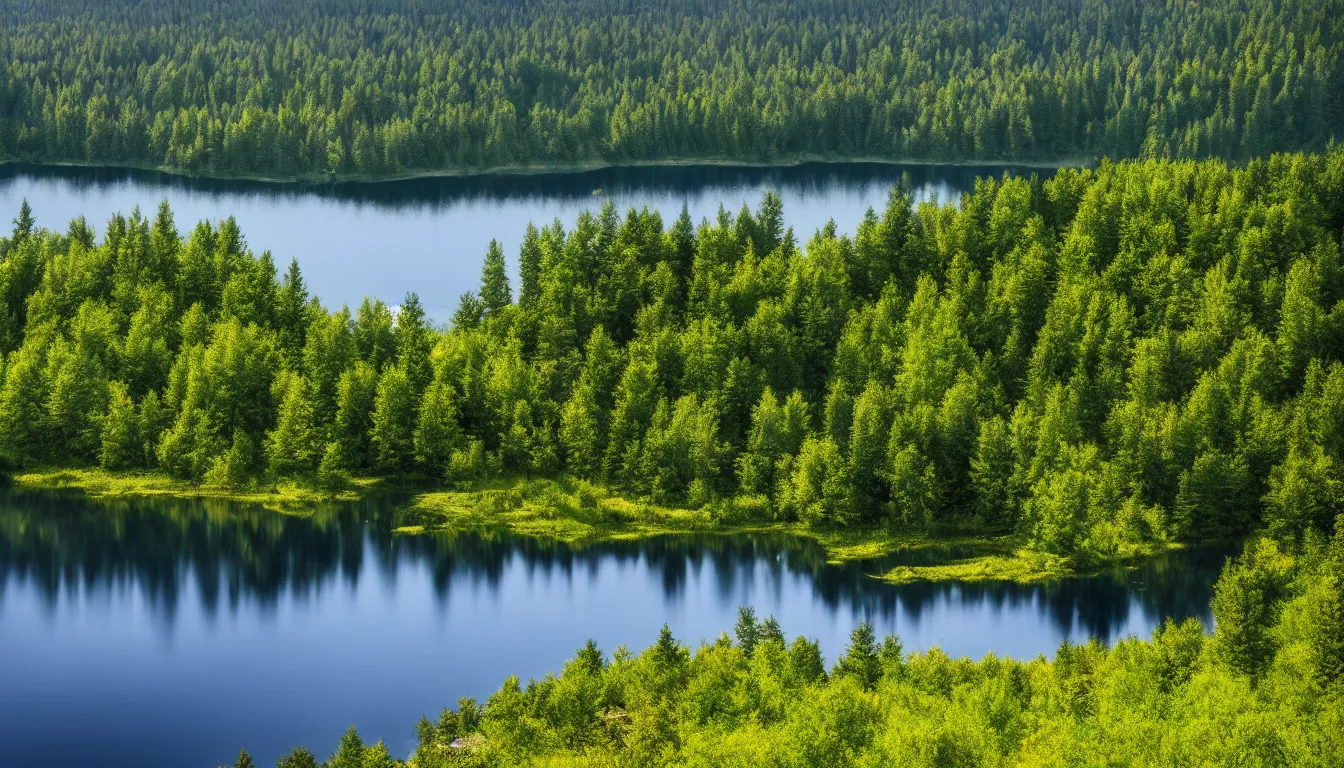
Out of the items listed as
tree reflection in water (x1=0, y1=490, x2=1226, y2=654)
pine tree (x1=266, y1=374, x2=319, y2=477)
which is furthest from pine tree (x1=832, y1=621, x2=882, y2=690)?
pine tree (x1=266, y1=374, x2=319, y2=477)

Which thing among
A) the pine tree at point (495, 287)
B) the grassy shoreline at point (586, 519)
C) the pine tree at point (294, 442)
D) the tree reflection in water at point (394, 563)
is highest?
the pine tree at point (495, 287)

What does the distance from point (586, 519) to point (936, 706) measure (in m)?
37.9

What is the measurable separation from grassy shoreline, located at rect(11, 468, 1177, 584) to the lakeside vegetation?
16.4 metres

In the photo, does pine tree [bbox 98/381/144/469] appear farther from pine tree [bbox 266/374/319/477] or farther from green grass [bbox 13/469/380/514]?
pine tree [bbox 266/374/319/477]

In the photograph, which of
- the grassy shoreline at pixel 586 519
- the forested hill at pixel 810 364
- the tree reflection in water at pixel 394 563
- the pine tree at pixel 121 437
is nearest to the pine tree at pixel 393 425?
the forested hill at pixel 810 364

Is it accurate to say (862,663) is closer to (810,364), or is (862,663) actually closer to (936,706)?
(936,706)

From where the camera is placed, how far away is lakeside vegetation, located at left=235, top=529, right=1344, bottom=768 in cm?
5400

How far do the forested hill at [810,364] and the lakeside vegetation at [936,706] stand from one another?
21074 mm

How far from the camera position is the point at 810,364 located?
10419 cm

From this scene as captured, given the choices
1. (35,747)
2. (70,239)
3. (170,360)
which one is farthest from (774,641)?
(70,239)

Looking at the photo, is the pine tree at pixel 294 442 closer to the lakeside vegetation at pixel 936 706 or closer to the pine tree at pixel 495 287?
the pine tree at pixel 495 287

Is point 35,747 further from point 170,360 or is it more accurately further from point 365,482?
point 170,360

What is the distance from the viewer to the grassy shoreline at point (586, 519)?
86625mm

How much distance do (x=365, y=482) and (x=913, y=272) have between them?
36.1 m
